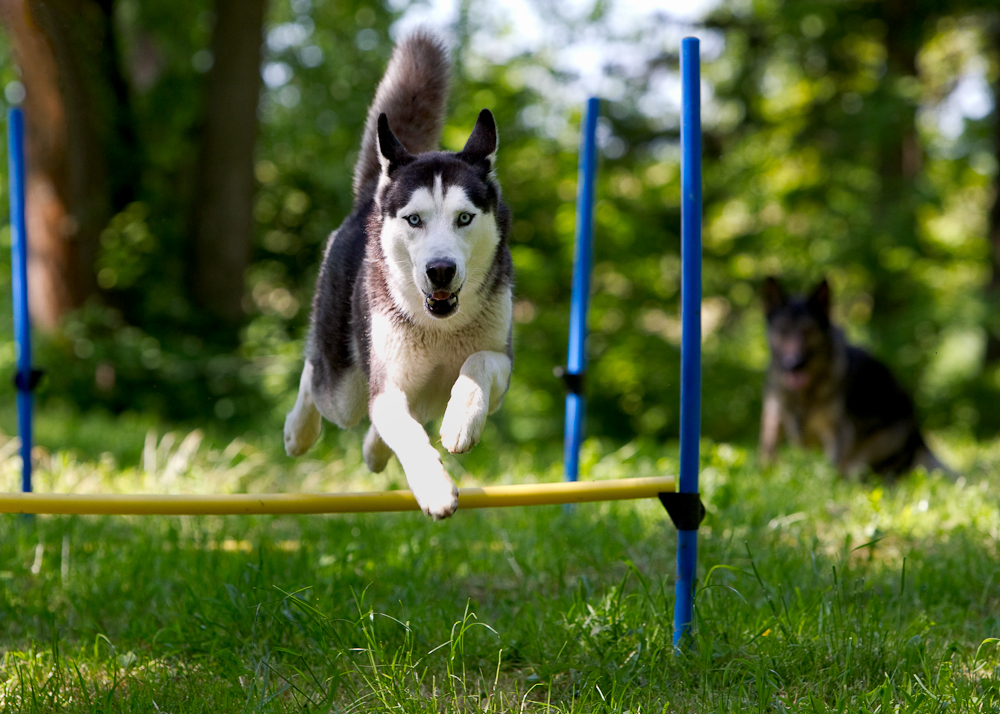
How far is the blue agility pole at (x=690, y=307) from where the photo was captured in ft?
9.20

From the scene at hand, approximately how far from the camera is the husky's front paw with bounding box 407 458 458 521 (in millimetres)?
2215

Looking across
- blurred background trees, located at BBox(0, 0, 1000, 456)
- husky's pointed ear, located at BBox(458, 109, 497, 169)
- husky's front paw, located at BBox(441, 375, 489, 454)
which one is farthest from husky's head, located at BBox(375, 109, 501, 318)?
blurred background trees, located at BBox(0, 0, 1000, 456)

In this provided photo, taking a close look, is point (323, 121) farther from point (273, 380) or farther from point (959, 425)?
point (959, 425)

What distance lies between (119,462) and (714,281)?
22.7 feet

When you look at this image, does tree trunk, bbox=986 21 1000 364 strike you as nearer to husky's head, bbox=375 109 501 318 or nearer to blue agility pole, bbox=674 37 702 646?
blue agility pole, bbox=674 37 702 646

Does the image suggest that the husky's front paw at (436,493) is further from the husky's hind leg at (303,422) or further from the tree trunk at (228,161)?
the tree trunk at (228,161)

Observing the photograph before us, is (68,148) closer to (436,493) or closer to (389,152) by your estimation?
(389,152)

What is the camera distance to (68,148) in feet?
26.6

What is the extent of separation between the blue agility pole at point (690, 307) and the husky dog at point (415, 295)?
587 millimetres

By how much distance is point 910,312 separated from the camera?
371 inches

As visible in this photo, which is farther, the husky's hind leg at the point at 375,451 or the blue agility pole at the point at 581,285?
the blue agility pole at the point at 581,285

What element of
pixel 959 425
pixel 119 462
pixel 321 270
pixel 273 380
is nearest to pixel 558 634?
pixel 321 270

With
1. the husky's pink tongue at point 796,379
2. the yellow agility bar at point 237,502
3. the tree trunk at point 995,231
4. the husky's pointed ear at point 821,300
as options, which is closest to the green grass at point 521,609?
the yellow agility bar at point 237,502

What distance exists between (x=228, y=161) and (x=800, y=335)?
596 centimetres
